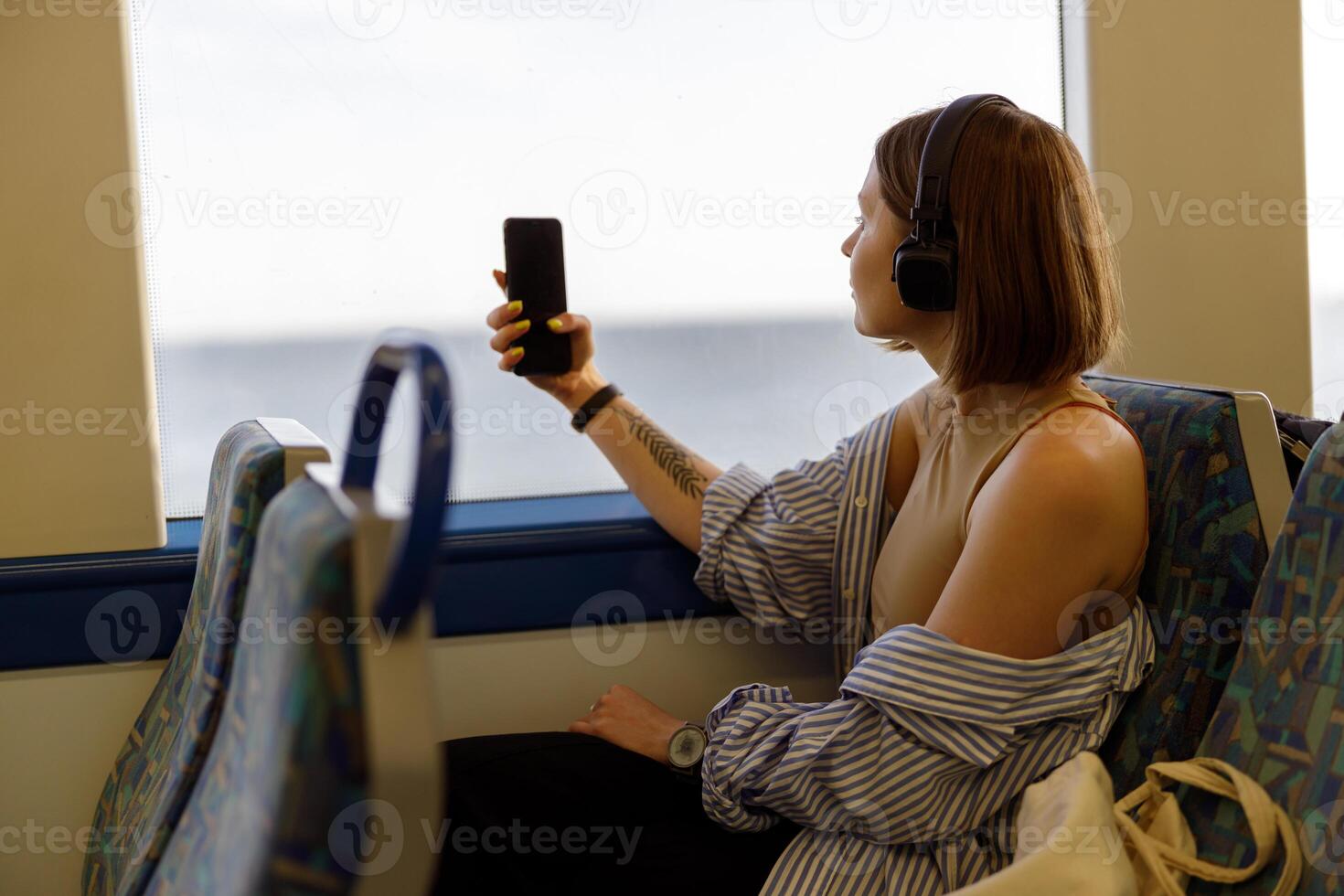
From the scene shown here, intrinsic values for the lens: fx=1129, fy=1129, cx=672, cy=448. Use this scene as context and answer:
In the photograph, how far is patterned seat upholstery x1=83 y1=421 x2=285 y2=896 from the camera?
88 centimetres

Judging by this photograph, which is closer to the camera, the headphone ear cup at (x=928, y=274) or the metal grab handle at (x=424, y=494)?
the metal grab handle at (x=424, y=494)

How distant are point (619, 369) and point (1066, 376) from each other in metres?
0.73

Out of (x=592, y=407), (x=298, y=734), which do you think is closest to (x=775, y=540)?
(x=592, y=407)

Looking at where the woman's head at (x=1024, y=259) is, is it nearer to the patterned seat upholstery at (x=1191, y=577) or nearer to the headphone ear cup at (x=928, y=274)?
the headphone ear cup at (x=928, y=274)

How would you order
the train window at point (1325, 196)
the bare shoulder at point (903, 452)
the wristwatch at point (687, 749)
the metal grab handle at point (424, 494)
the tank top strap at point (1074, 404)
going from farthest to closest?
the train window at point (1325, 196) → the bare shoulder at point (903, 452) → the wristwatch at point (687, 749) → the tank top strap at point (1074, 404) → the metal grab handle at point (424, 494)

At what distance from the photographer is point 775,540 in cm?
146

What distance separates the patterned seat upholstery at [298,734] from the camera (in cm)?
57

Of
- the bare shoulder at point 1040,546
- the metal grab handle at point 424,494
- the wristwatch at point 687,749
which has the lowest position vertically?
the wristwatch at point 687,749

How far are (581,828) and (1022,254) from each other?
0.81 metres

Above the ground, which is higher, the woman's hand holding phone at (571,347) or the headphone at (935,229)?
the headphone at (935,229)

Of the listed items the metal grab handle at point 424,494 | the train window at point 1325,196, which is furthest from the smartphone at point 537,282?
the train window at point 1325,196

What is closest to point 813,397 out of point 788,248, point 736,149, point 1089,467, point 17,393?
point 788,248

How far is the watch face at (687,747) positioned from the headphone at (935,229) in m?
0.57

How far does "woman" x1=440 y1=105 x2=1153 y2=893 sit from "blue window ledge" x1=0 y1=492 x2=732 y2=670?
122 millimetres
